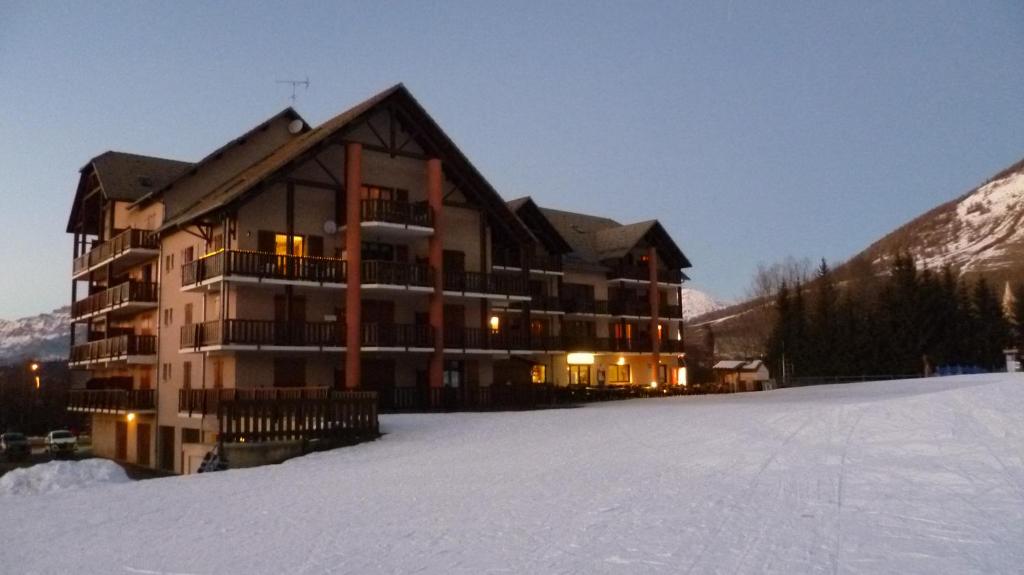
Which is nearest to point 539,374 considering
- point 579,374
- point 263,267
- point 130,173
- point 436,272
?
point 579,374

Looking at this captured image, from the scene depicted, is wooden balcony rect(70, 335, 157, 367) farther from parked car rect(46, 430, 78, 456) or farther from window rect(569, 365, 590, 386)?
window rect(569, 365, 590, 386)

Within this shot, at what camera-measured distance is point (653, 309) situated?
2405 inches

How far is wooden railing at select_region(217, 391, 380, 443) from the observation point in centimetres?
2008

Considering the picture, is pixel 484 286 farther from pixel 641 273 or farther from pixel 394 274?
pixel 641 273

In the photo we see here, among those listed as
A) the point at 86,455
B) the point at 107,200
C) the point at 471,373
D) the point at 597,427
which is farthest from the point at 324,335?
the point at 86,455

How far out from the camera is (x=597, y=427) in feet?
77.7

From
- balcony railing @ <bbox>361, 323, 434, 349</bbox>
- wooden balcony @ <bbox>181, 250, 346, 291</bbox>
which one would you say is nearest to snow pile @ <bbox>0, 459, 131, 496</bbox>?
wooden balcony @ <bbox>181, 250, 346, 291</bbox>

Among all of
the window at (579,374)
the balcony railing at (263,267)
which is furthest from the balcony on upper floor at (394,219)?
the window at (579,374)

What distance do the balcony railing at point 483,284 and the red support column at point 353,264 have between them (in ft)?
16.0

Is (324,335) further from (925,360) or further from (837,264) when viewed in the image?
(837,264)

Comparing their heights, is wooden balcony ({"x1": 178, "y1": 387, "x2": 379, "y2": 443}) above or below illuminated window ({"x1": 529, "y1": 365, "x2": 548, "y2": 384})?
below

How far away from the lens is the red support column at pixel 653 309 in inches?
2403

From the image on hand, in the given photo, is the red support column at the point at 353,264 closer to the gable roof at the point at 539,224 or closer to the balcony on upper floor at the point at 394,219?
the balcony on upper floor at the point at 394,219

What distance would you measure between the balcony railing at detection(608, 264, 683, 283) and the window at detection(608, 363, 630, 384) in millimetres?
6527
